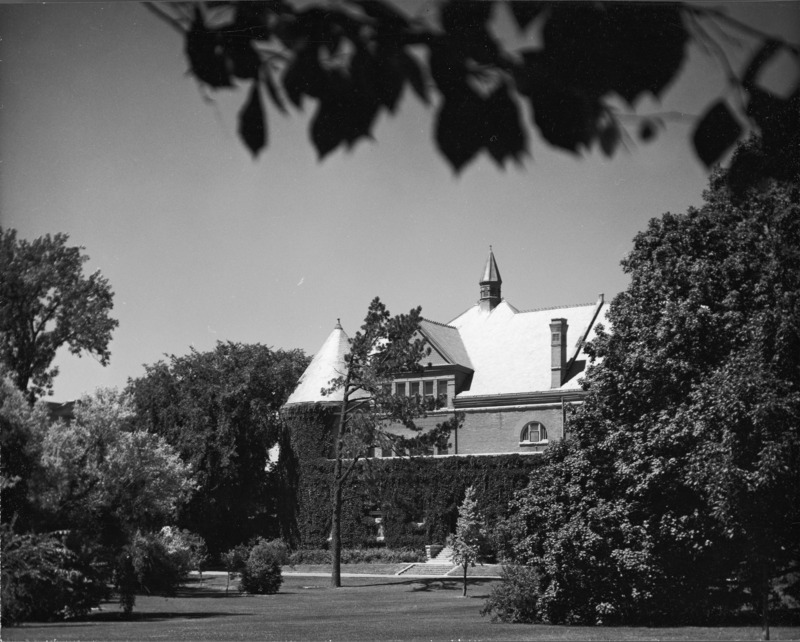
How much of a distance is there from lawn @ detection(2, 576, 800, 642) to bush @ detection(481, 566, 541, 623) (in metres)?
0.34

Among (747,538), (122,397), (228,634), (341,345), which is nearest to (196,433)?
(341,345)

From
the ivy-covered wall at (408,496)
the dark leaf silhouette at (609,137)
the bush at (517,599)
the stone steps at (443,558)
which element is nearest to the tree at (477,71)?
the dark leaf silhouette at (609,137)

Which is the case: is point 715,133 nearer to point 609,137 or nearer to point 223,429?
point 609,137

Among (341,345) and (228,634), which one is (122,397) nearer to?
(228,634)

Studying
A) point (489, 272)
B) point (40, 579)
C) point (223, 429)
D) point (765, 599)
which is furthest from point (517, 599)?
point (223, 429)

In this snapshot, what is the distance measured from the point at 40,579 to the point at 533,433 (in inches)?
957

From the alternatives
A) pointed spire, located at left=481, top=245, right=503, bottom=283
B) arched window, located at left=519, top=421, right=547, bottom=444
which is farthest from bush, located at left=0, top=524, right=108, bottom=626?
arched window, located at left=519, top=421, right=547, bottom=444

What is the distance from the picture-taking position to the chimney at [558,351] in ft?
111

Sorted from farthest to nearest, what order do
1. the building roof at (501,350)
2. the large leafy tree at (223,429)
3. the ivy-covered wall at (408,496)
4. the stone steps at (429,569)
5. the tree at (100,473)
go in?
the building roof at (501,350), the large leafy tree at (223,429), the ivy-covered wall at (408,496), the stone steps at (429,569), the tree at (100,473)

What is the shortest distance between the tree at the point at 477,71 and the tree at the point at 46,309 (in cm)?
907

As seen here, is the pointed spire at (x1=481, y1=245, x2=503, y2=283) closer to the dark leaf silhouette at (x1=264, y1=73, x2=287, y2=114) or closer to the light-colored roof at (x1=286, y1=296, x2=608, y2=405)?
the light-colored roof at (x1=286, y1=296, x2=608, y2=405)

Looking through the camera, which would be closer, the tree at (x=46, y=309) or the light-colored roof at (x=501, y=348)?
the tree at (x=46, y=309)

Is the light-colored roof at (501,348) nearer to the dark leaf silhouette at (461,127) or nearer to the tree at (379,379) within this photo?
the tree at (379,379)

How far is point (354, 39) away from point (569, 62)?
0.74 metres
